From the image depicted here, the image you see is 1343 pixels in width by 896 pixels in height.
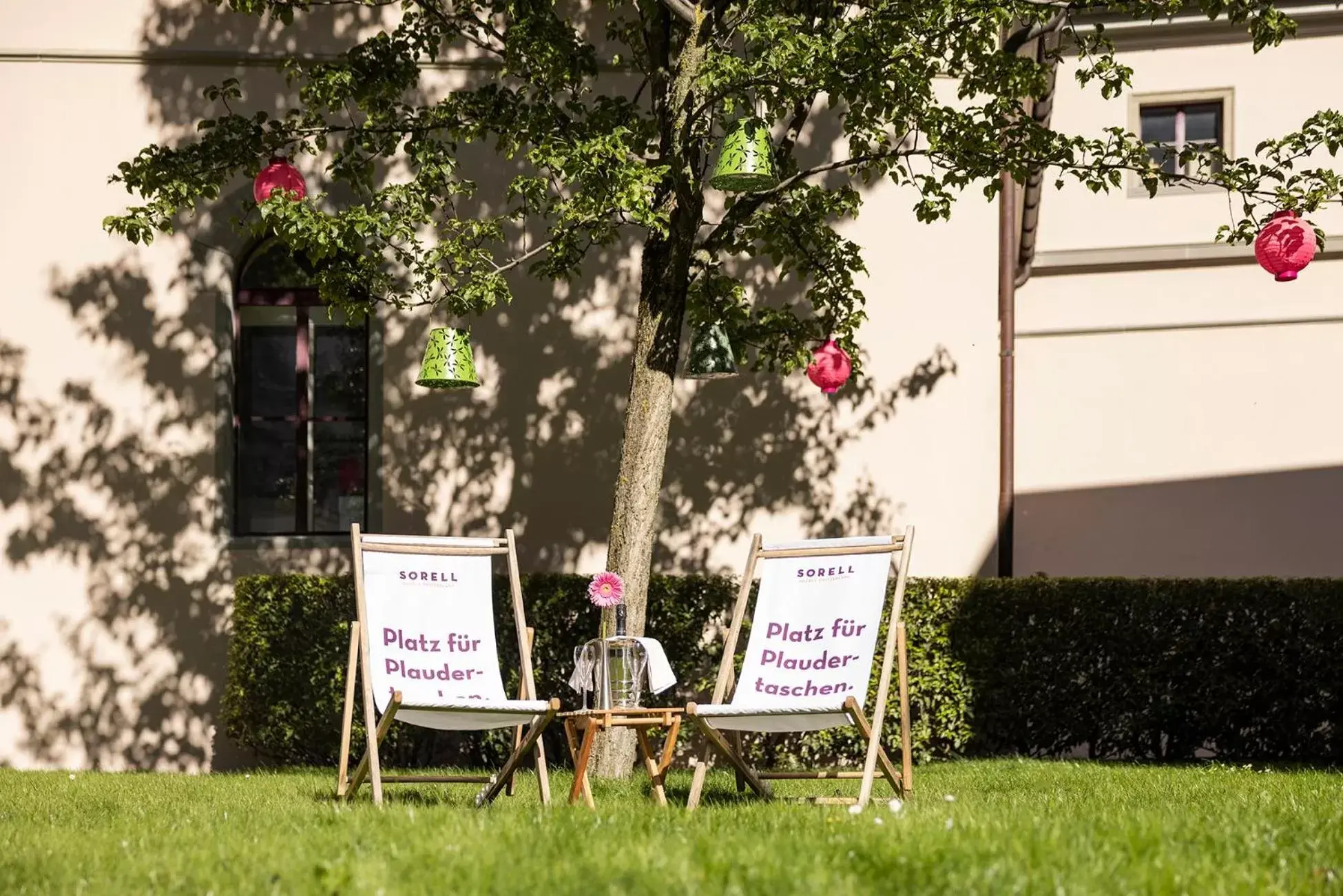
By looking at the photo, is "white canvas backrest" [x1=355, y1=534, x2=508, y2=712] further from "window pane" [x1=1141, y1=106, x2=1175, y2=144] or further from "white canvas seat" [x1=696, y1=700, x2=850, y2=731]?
"window pane" [x1=1141, y1=106, x2=1175, y2=144]

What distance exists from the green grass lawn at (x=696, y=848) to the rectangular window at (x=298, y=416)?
12.1 ft

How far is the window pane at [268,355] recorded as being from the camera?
9.49 meters

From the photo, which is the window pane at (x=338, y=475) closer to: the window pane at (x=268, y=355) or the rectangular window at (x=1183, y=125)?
the window pane at (x=268, y=355)

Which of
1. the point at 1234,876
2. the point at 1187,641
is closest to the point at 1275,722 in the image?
the point at 1187,641

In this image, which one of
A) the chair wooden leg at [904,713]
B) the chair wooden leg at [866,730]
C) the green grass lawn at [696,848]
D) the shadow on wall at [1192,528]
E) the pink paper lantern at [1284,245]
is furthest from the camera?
the shadow on wall at [1192,528]

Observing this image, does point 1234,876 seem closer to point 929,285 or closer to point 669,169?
point 669,169

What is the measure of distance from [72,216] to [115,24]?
47.2 inches

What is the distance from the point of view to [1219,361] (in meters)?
12.7

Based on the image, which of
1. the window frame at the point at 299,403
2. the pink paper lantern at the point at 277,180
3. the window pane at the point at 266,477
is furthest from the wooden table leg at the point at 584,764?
the window pane at the point at 266,477

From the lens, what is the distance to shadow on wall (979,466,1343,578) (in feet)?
40.3

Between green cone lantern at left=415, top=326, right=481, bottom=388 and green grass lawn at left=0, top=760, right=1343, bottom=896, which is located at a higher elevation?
green cone lantern at left=415, top=326, right=481, bottom=388

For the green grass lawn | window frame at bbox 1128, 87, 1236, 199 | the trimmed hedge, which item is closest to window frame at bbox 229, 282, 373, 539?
the trimmed hedge

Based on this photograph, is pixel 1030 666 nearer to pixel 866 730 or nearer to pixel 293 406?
pixel 866 730

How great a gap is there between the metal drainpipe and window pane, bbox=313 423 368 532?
397 cm
